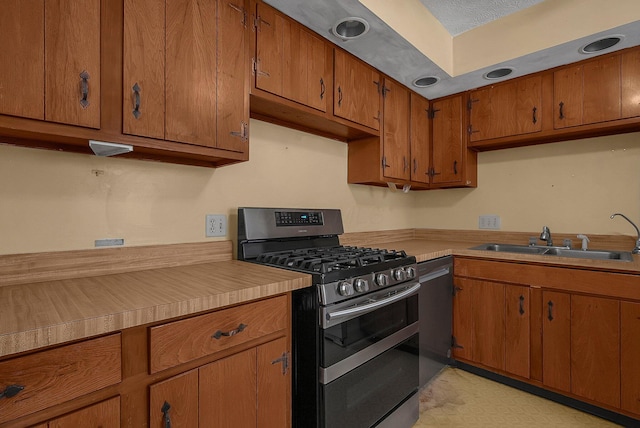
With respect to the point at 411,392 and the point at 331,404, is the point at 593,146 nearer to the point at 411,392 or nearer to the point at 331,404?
the point at 411,392

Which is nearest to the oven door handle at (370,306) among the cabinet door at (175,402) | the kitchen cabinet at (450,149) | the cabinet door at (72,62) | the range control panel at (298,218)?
the cabinet door at (175,402)

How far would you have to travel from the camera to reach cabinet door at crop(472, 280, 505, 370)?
2152 mm

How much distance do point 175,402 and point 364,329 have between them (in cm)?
82

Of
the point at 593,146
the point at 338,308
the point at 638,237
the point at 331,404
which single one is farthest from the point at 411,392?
the point at 593,146

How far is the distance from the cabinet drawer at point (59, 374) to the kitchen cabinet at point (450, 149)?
2640mm

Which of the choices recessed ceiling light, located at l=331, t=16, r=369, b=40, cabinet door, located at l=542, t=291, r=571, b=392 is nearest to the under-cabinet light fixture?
recessed ceiling light, located at l=331, t=16, r=369, b=40

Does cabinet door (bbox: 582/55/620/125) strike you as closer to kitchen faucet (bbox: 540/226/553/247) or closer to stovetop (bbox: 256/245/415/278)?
kitchen faucet (bbox: 540/226/553/247)

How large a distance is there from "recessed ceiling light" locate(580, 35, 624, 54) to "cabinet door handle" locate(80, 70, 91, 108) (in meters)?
2.64

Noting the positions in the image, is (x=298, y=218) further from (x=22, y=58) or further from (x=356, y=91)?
(x=22, y=58)

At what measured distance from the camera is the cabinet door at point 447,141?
2719 mm

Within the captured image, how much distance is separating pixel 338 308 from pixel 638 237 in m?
2.19

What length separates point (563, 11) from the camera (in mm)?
1940

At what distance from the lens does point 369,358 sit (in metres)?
1.47

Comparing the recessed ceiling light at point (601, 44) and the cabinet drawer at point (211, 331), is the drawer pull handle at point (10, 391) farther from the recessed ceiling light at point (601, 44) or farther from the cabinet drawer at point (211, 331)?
the recessed ceiling light at point (601, 44)
